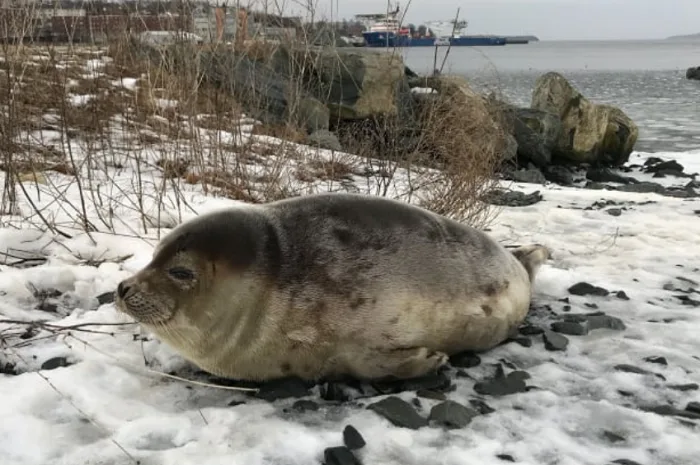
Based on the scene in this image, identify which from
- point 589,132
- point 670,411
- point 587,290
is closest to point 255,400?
point 670,411

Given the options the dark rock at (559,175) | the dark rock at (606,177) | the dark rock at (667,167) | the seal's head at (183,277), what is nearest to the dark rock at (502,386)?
the seal's head at (183,277)

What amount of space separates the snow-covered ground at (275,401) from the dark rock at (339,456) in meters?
0.03

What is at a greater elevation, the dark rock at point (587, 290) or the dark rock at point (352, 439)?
the dark rock at point (587, 290)

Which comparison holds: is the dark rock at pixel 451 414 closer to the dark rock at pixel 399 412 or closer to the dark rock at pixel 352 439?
the dark rock at pixel 399 412

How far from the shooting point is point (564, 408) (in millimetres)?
2643

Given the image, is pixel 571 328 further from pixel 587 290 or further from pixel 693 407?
pixel 693 407

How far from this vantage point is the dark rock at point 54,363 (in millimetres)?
2766

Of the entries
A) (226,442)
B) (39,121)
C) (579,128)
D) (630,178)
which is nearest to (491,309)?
(226,442)

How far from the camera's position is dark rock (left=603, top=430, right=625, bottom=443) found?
242 centimetres

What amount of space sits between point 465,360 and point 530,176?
914cm

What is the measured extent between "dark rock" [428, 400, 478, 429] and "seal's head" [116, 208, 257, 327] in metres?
0.90

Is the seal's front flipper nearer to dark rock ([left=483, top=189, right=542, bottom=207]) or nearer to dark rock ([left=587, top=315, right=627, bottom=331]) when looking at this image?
dark rock ([left=587, top=315, right=627, bottom=331])

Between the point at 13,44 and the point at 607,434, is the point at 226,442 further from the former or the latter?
the point at 13,44

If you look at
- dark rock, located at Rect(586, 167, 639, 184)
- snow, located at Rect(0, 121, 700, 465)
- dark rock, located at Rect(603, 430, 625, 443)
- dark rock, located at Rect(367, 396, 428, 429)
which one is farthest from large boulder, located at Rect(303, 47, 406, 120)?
dark rock, located at Rect(603, 430, 625, 443)
